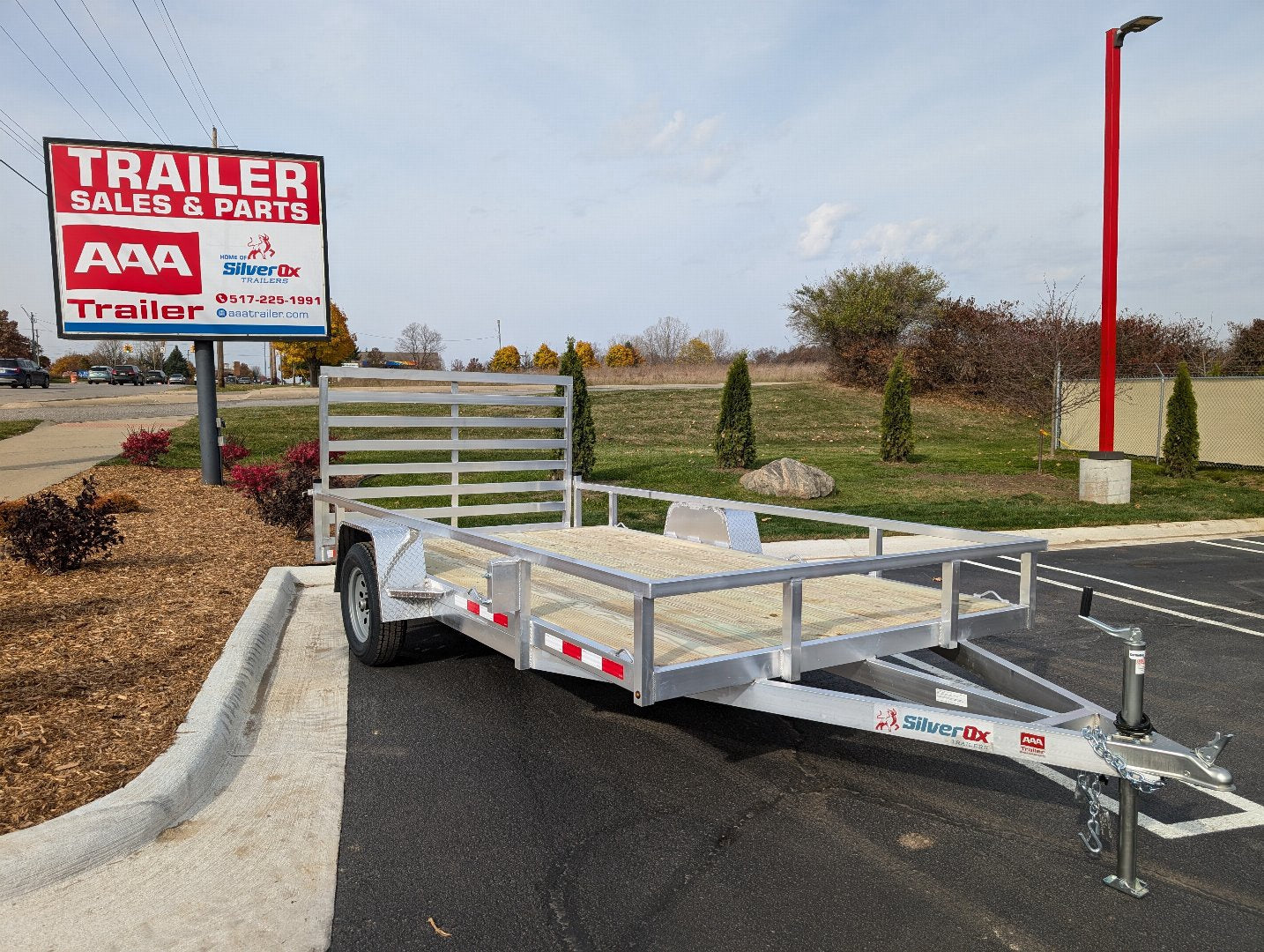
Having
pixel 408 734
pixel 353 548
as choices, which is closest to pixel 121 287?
pixel 353 548

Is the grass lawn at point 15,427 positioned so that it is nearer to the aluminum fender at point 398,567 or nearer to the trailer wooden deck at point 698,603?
the aluminum fender at point 398,567

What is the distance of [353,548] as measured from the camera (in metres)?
5.68

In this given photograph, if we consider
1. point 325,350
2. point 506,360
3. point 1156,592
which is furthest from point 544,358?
point 1156,592

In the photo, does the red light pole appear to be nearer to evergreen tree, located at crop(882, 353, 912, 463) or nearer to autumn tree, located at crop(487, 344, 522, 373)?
evergreen tree, located at crop(882, 353, 912, 463)

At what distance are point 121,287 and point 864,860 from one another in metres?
12.4

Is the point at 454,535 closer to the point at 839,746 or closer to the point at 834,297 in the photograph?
the point at 839,746

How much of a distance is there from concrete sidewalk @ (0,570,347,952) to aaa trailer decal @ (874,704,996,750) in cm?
199

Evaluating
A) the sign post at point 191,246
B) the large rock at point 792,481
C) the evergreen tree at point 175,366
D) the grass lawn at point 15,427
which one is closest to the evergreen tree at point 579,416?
the large rock at point 792,481

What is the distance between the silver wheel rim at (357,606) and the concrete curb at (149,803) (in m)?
0.69

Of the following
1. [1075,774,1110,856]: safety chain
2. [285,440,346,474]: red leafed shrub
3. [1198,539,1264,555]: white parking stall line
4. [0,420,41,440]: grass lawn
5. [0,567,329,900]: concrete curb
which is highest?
[0,420,41,440]: grass lawn

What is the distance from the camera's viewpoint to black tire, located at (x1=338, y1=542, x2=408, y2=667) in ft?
17.7

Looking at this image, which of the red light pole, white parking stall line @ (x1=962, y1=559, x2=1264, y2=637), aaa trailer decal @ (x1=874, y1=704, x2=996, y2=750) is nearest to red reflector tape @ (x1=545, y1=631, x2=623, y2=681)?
aaa trailer decal @ (x1=874, y1=704, x2=996, y2=750)

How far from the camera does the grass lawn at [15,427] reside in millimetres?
21027

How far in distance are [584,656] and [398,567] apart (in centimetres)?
188
